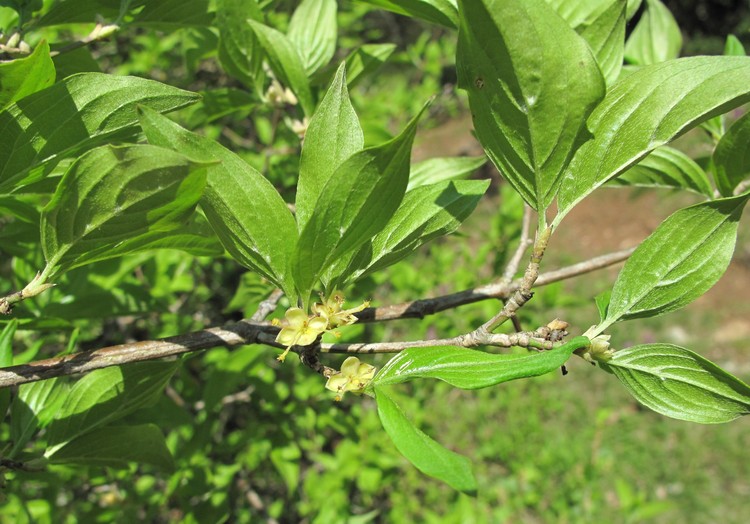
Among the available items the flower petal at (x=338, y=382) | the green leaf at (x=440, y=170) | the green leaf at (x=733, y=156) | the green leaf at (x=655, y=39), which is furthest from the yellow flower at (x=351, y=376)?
the green leaf at (x=655, y=39)

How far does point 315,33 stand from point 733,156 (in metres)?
0.85

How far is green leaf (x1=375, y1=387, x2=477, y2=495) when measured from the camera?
1.65ft

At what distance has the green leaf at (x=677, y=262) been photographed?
720 mm

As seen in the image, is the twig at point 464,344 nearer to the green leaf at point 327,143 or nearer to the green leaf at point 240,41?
the green leaf at point 327,143

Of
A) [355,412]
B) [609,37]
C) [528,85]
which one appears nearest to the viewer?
[528,85]

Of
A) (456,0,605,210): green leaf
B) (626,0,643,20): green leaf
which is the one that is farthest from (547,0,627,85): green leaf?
(456,0,605,210): green leaf

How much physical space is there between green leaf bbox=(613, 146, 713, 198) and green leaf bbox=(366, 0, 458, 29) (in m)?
0.43

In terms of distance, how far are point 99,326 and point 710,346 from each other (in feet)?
18.9

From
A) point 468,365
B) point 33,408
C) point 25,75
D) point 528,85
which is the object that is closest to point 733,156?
point 528,85

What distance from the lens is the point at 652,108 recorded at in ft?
2.26

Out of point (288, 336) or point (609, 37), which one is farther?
point (609, 37)

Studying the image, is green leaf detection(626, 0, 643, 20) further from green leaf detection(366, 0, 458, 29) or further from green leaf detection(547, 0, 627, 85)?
green leaf detection(366, 0, 458, 29)

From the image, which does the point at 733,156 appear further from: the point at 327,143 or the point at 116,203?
the point at 116,203

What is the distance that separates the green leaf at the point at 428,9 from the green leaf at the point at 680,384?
1.76 ft
